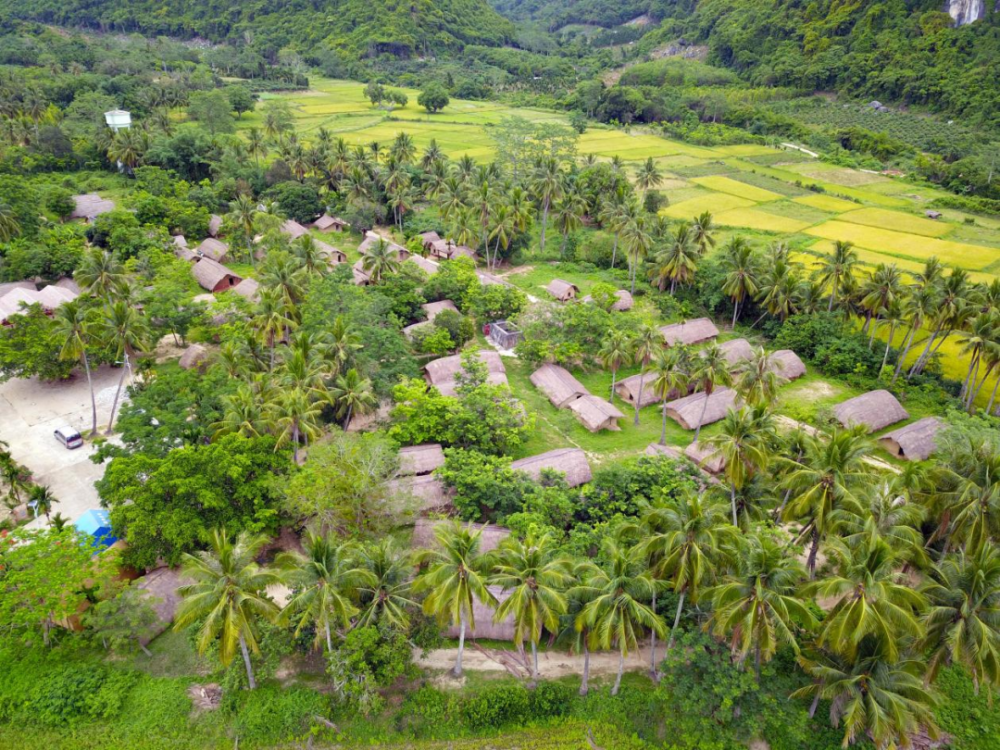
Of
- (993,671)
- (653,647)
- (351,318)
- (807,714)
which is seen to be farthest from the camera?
(351,318)

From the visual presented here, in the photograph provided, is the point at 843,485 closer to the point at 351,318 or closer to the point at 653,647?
the point at 653,647

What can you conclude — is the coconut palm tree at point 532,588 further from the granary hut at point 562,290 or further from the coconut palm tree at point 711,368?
the granary hut at point 562,290

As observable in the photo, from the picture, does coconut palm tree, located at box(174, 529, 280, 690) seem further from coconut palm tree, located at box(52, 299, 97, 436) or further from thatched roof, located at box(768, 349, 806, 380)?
thatched roof, located at box(768, 349, 806, 380)

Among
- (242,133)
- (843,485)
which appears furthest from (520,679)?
(242,133)

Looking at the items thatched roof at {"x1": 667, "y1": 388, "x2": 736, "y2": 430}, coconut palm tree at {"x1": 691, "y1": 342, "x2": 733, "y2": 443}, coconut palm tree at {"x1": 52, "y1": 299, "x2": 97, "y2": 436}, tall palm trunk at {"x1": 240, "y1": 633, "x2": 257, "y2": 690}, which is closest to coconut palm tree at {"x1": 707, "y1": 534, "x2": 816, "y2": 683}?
coconut palm tree at {"x1": 691, "y1": 342, "x2": 733, "y2": 443}

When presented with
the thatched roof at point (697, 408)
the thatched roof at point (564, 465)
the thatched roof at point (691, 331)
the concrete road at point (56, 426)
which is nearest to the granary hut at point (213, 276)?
the concrete road at point (56, 426)

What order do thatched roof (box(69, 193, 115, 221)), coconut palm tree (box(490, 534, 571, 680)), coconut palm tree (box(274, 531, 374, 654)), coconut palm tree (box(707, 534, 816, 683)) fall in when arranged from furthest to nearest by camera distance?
thatched roof (box(69, 193, 115, 221)), coconut palm tree (box(490, 534, 571, 680)), coconut palm tree (box(274, 531, 374, 654)), coconut palm tree (box(707, 534, 816, 683))
